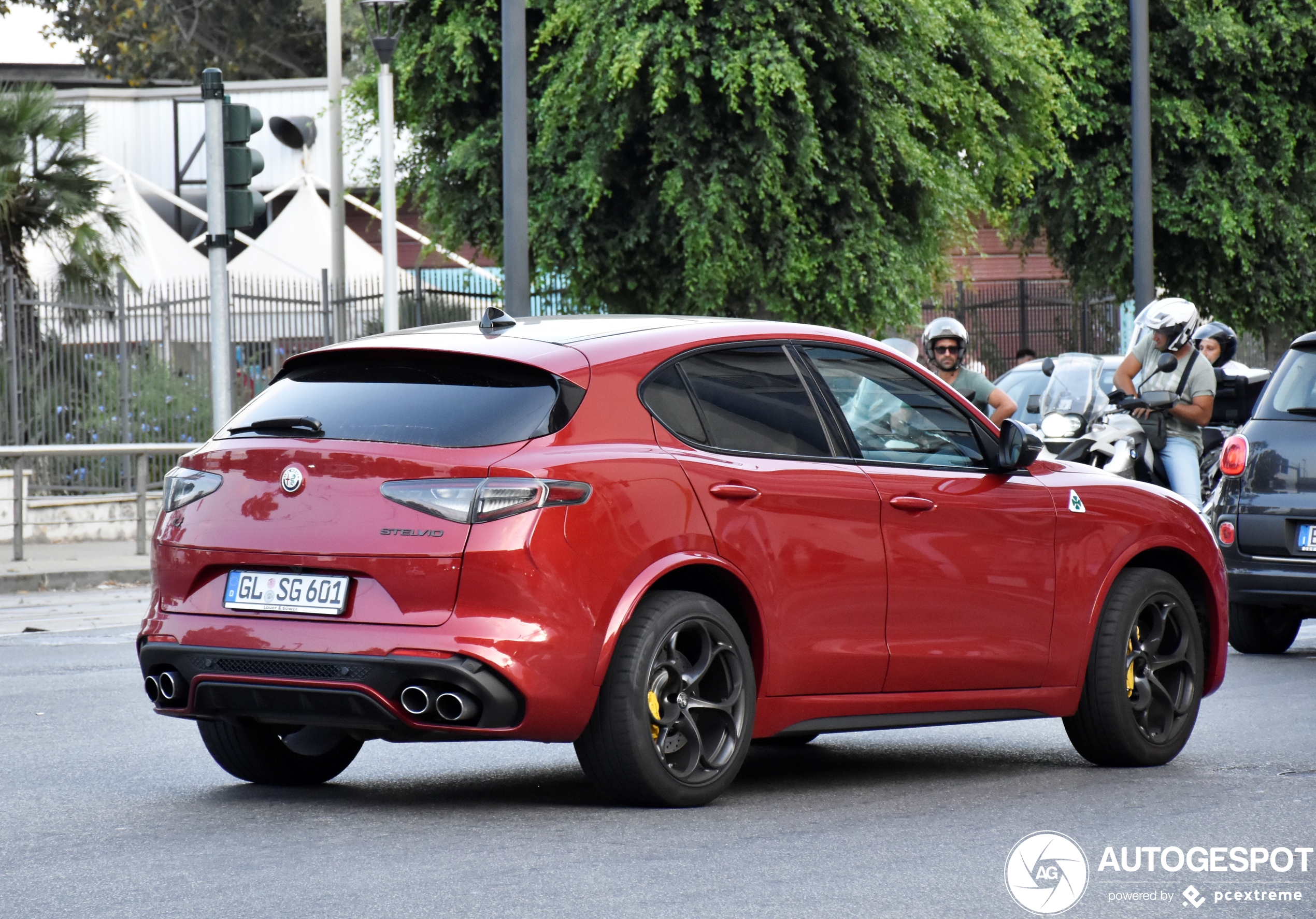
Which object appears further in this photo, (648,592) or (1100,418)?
(1100,418)

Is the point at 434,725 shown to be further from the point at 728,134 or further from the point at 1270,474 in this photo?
the point at 728,134

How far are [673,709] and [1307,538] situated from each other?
5.90 meters

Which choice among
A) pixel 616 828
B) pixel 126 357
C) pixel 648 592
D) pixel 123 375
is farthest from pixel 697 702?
pixel 126 357

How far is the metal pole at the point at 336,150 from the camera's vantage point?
2897 cm

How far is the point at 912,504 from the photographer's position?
6.70m

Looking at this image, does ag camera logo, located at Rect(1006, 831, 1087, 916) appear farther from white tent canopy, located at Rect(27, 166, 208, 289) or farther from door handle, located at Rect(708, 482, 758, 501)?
white tent canopy, located at Rect(27, 166, 208, 289)

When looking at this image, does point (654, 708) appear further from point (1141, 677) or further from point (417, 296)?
point (417, 296)

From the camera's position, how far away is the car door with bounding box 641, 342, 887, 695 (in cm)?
620

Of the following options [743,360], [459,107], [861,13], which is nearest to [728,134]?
[861,13]

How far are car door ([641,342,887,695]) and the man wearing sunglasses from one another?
484cm

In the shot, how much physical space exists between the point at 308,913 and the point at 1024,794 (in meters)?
2.80

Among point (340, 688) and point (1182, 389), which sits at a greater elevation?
point (1182, 389)

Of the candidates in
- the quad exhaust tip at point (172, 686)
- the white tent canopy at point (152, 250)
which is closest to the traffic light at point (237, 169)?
the quad exhaust tip at point (172, 686)

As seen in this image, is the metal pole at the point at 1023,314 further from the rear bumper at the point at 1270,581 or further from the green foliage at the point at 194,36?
the rear bumper at the point at 1270,581
